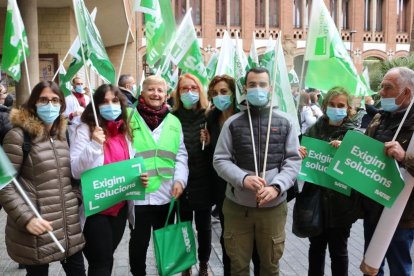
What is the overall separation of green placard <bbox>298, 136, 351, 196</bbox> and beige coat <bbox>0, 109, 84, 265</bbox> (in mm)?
1910

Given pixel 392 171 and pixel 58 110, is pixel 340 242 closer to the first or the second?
pixel 392 171

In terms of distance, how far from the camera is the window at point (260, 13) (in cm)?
3088

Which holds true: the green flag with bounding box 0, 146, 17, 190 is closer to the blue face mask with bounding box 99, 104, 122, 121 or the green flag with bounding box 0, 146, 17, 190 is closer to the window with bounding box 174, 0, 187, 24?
the blue face mask with bounding box 99, 104, 122, 121

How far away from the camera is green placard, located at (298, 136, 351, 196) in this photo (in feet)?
12.9

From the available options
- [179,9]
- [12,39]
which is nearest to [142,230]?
[12,39]

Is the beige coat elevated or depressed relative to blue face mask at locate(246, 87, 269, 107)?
depressed

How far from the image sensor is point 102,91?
367cm

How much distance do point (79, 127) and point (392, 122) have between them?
232 centimetres

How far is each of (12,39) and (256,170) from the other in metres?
3.80

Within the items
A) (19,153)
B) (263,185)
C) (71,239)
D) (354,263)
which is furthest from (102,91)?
(354,263)

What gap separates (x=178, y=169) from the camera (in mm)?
4055

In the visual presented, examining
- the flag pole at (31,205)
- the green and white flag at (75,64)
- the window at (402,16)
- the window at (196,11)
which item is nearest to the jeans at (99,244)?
the flag pole at (31,205)

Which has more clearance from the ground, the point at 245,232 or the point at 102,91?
the point at 102,91

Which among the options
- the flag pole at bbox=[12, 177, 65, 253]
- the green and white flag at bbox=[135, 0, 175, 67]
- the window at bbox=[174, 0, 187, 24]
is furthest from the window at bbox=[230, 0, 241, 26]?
the flag pole at bbox=[12, 177, 65, 253]
